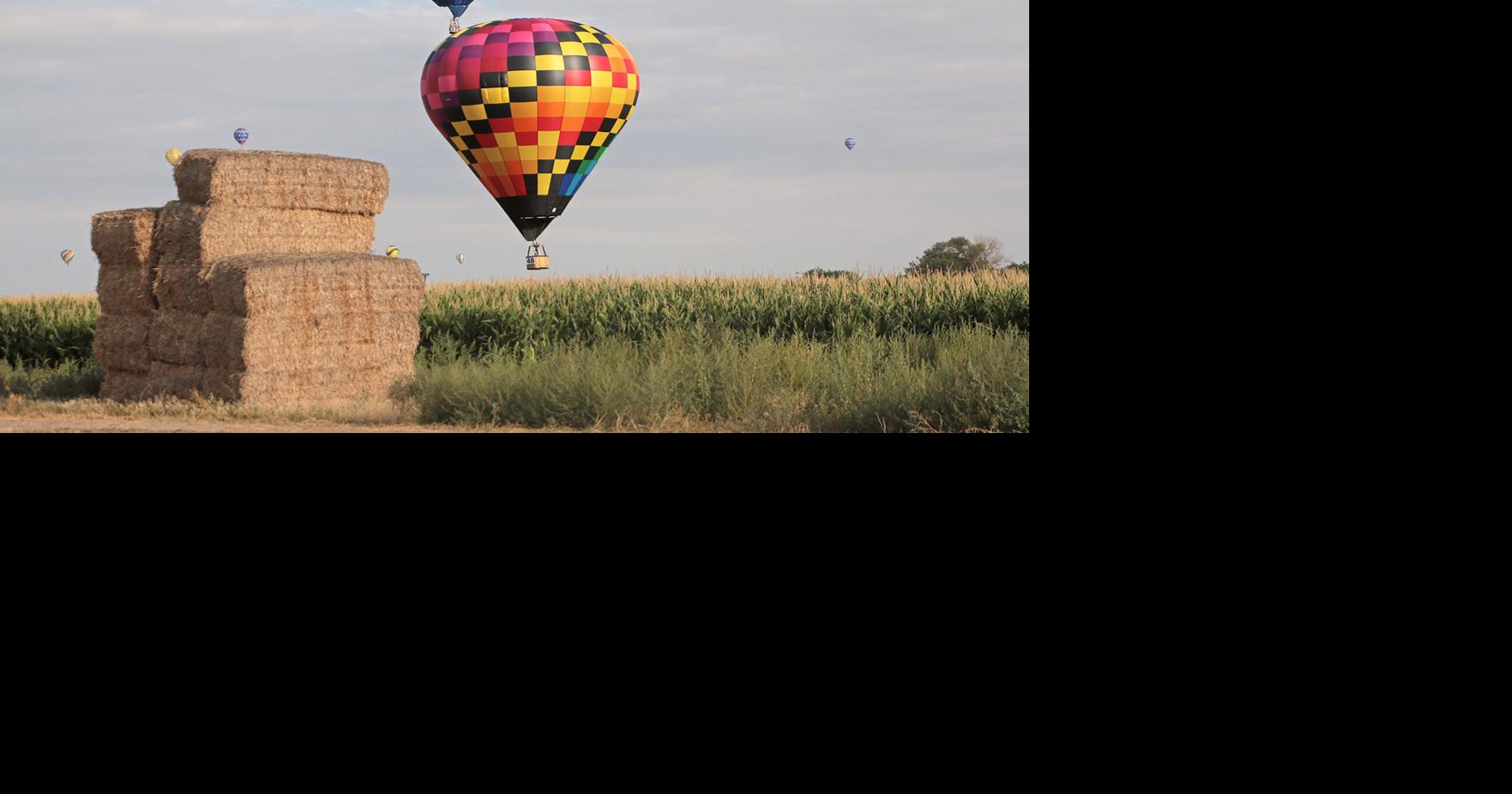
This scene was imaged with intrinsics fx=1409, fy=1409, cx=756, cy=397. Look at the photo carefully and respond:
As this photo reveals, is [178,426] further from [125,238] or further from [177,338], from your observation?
[125,238]

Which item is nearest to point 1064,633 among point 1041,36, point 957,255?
point 1041,36

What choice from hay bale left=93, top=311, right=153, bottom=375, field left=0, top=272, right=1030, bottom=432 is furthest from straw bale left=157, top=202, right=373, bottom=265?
field left=0, top=272, right=1030, bottom=432

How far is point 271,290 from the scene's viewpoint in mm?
13195

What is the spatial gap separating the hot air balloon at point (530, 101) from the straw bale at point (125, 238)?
6.32 metres

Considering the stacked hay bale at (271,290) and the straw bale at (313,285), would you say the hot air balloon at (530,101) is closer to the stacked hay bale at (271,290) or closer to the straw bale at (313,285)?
the stacked hay bale at (271,290)

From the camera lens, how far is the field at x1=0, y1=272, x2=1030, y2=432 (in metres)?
12.4

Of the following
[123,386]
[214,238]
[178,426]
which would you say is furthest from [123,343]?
[178,426]

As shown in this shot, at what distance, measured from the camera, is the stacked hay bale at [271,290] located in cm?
1318

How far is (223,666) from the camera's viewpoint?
3125 millimetres

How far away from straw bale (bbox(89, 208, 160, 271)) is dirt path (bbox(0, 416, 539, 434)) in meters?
1.87

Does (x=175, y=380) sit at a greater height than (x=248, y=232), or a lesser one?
lesser

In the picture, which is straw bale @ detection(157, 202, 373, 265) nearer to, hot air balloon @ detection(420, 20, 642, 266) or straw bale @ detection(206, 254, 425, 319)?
straw bale @ detection(206, 254, 425, 319)

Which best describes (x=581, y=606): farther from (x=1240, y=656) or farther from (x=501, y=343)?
(x=501, y=343)

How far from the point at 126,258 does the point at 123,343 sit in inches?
34.4
